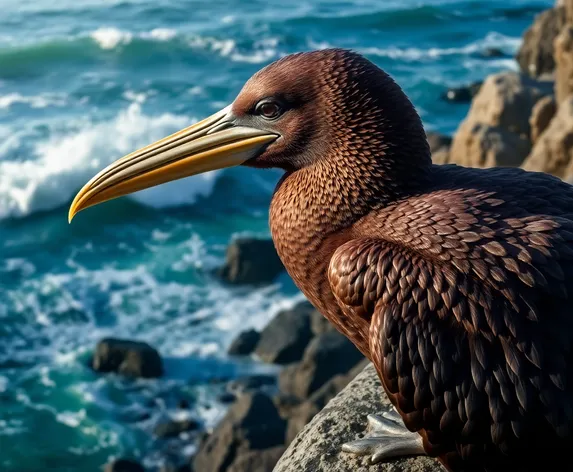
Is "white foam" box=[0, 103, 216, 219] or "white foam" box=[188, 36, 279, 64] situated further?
"white foam" box=[188, 36, 279, 64]

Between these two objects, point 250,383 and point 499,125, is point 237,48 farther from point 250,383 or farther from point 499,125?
point 250,383

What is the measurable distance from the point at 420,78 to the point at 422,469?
88.1ft

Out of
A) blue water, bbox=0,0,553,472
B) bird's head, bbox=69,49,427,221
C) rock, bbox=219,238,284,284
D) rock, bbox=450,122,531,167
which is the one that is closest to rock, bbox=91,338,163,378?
blue water, bbox=0,0,553,472

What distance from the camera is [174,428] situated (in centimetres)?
1214

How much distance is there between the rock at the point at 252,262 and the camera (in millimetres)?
16438

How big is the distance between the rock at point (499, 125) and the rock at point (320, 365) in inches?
153

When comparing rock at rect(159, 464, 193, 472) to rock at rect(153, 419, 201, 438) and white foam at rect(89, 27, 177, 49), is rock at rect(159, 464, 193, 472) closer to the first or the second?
rock at rect(153, 419, 201, 438)

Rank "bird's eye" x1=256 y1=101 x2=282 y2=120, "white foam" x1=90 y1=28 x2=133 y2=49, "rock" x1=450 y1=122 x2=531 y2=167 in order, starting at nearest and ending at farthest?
"bird's eye" x1=256 y1=101 x2=282 y2=120
"rock" x1=450 y1=122 x2=531 y2=167
"white foam" x1=90 y1=28 x2=133 y2=49

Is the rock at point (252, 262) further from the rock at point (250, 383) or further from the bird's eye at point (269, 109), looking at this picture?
the bird's eye at point (269, 109)

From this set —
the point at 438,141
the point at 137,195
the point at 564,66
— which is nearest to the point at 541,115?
the point at 564,66

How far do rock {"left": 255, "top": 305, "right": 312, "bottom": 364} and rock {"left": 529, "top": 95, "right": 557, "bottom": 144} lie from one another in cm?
502

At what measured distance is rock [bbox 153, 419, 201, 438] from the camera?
12.1 meters

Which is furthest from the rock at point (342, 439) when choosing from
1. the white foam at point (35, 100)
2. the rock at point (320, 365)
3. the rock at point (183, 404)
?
the white foam at point (35, 100)

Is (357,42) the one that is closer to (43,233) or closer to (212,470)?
(43,233)
